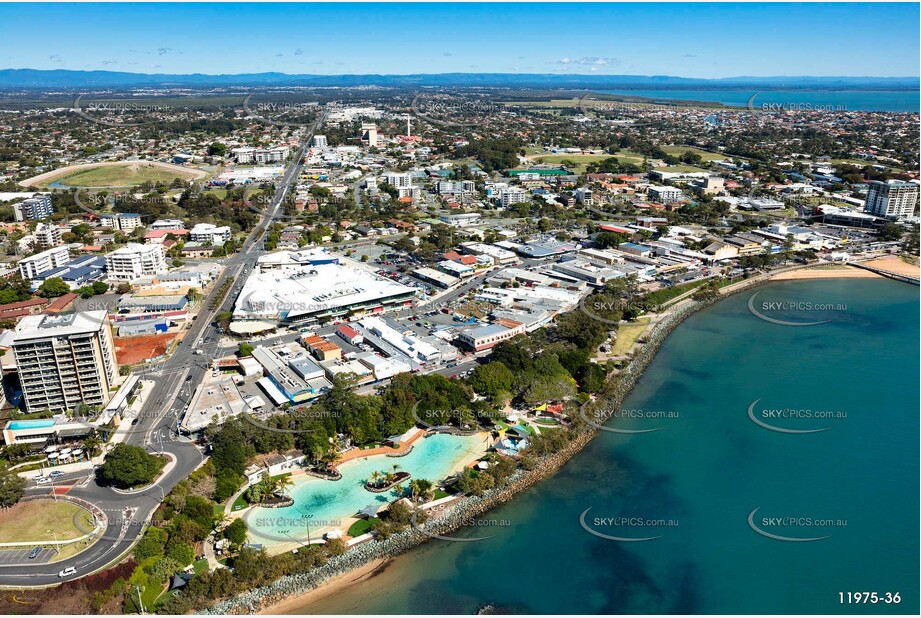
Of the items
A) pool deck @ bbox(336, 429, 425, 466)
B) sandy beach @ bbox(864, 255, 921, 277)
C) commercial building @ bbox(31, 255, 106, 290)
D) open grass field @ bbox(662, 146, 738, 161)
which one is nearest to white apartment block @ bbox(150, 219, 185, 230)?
commercial building @ bbox(31, 255, 106, 290)

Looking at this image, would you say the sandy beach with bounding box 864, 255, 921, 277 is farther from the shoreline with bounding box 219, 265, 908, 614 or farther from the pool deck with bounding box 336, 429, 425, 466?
the pool deck with bounding box 336, 429, 425, 466

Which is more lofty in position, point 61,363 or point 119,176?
point 119,176

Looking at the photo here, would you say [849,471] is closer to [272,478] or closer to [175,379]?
[272,478]

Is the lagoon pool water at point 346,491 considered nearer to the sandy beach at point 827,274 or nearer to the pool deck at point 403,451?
the pool deck at point 403,451

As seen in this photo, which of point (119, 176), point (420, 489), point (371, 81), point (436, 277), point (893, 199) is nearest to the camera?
point (420, 489)

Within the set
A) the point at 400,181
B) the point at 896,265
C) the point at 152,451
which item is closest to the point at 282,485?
the point at 152,451

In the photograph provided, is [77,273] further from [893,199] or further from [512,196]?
[893,199]

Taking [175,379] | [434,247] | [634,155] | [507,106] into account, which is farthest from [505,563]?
[507,106]
